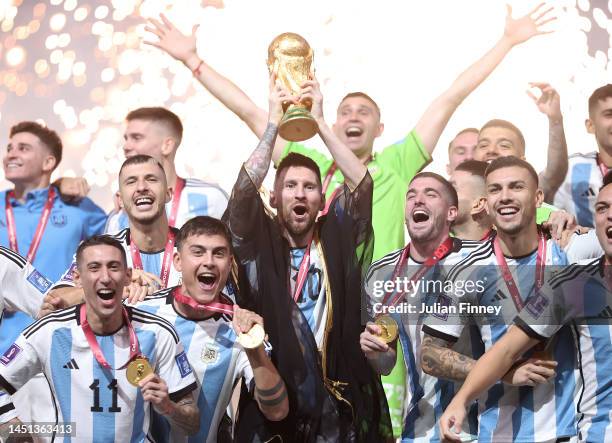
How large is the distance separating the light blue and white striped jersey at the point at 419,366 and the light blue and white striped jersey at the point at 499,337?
6 cm

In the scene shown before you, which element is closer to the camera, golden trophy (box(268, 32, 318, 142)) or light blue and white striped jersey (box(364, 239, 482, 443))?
light blue and white striped jersey (box(364, 239, 482, 443))

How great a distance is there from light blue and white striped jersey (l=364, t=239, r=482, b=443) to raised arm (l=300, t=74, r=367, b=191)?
32 cm

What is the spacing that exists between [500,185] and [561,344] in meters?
0.59

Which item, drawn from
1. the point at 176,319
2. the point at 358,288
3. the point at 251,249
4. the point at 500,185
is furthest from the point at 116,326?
the point at 500,185

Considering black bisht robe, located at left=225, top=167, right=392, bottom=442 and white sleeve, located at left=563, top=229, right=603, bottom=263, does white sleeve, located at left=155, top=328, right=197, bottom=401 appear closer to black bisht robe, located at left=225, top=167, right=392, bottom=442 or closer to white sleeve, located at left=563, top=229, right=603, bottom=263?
black bisht robe, located at left=225, top=167, right=392, bottom=442

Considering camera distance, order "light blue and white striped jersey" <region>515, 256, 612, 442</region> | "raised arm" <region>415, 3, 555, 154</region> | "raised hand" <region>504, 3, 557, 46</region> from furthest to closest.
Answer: "raised hand" <region>504, 3, 557, 46</region>
"raised arm" <region>415, 3, 555, 154</region>
"light blue and white striped jersey" <region>515, 256, 612, 442</region>

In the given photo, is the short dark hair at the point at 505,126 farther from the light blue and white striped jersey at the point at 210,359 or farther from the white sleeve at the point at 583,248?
the light blue and white striped jersey at the point at 210,359

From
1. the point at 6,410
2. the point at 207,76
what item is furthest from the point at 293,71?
the point at 6,410

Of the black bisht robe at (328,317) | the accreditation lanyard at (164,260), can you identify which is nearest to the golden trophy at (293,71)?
the black bisht robe at (328,317)

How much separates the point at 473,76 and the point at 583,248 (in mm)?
979

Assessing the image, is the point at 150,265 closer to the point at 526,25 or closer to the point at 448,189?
the point at 448,189

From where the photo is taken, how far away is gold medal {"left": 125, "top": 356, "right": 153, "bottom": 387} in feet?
12.5

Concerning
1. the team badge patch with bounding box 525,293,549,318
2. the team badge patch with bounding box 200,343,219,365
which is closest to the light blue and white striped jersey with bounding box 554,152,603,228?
the team badge patch with bounding box 525,293,549,318

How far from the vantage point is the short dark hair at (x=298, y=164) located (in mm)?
4449
